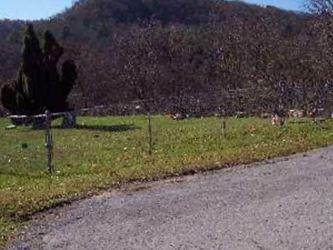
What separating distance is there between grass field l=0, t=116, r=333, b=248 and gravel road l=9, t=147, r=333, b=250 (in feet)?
1.83

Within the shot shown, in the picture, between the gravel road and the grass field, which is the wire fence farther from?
the gravel road

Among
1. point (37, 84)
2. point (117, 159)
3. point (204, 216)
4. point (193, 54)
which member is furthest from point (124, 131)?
point (193, 54)

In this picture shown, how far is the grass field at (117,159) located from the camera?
1020 centimetres

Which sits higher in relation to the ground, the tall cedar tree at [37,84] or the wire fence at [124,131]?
the tall cedar tree at [37,84]

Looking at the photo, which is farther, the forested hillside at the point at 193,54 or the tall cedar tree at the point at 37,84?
the tall cedar tree at the point at 37,84

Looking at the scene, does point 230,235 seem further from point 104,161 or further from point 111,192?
point 104,161

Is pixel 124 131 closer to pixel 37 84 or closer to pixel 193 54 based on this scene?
pixel 37 84

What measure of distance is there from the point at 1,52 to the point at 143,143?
161 ft

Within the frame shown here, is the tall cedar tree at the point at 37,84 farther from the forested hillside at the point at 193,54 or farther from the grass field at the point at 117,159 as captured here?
the grass field at the point at 117,159

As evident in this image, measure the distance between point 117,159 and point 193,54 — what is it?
149 feet

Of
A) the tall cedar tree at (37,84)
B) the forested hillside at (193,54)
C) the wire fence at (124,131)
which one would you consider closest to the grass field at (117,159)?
the wire fence at (124,131)

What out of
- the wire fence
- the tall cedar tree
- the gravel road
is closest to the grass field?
the wire fence

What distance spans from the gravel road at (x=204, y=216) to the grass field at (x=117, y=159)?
56 cm

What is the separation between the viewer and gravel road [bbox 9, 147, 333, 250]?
277 inches
